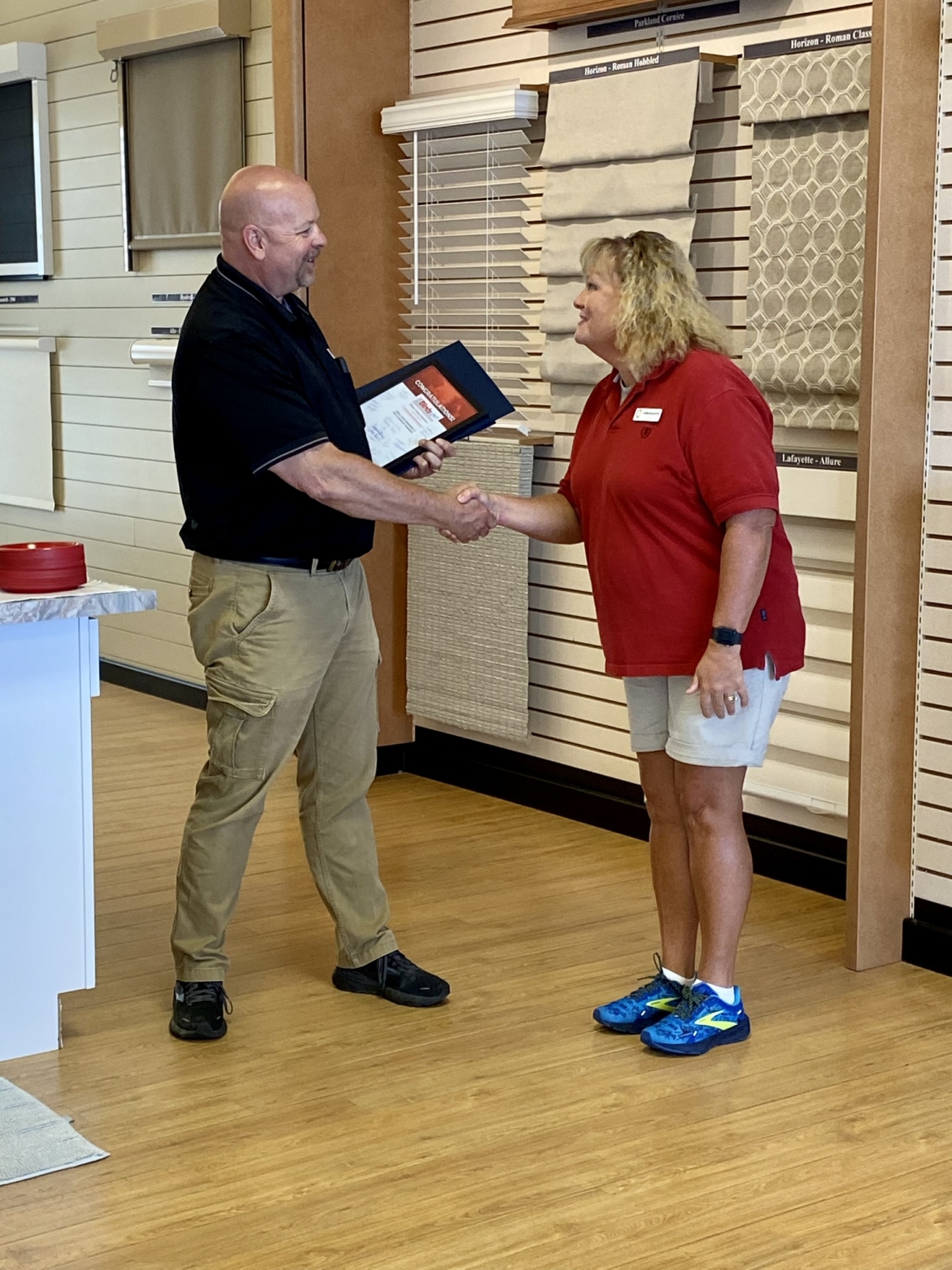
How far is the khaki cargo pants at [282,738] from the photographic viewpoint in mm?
3318

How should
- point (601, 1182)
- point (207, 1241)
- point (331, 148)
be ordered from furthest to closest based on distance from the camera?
point (331, 148) < point (601, 1182) < point (207, 1241)

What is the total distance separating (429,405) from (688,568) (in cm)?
72

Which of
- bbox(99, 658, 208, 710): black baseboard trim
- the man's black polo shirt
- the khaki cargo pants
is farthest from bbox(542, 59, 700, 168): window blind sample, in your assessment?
bbox(99, 658, 208, 710): black baseboard trim

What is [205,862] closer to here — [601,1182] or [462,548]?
[601,1182]

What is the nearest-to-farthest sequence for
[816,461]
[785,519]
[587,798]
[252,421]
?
[252,421]
[816,461]
[785,519]
[587,798]

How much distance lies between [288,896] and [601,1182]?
1762 mm

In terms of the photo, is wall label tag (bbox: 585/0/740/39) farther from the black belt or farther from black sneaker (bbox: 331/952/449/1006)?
black sneaker (bbox: 331/952/449/1006)

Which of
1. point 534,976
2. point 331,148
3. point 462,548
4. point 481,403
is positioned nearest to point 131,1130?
point 534,976

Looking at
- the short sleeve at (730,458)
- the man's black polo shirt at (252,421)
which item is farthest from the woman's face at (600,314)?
the man's black polo shirt at (252,421)

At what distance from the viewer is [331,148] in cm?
528

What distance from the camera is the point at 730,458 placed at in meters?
3.04

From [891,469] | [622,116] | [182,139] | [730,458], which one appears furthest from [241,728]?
[182,139]

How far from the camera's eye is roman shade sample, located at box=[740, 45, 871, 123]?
3.92 metres

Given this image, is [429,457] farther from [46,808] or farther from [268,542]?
[46,808]
